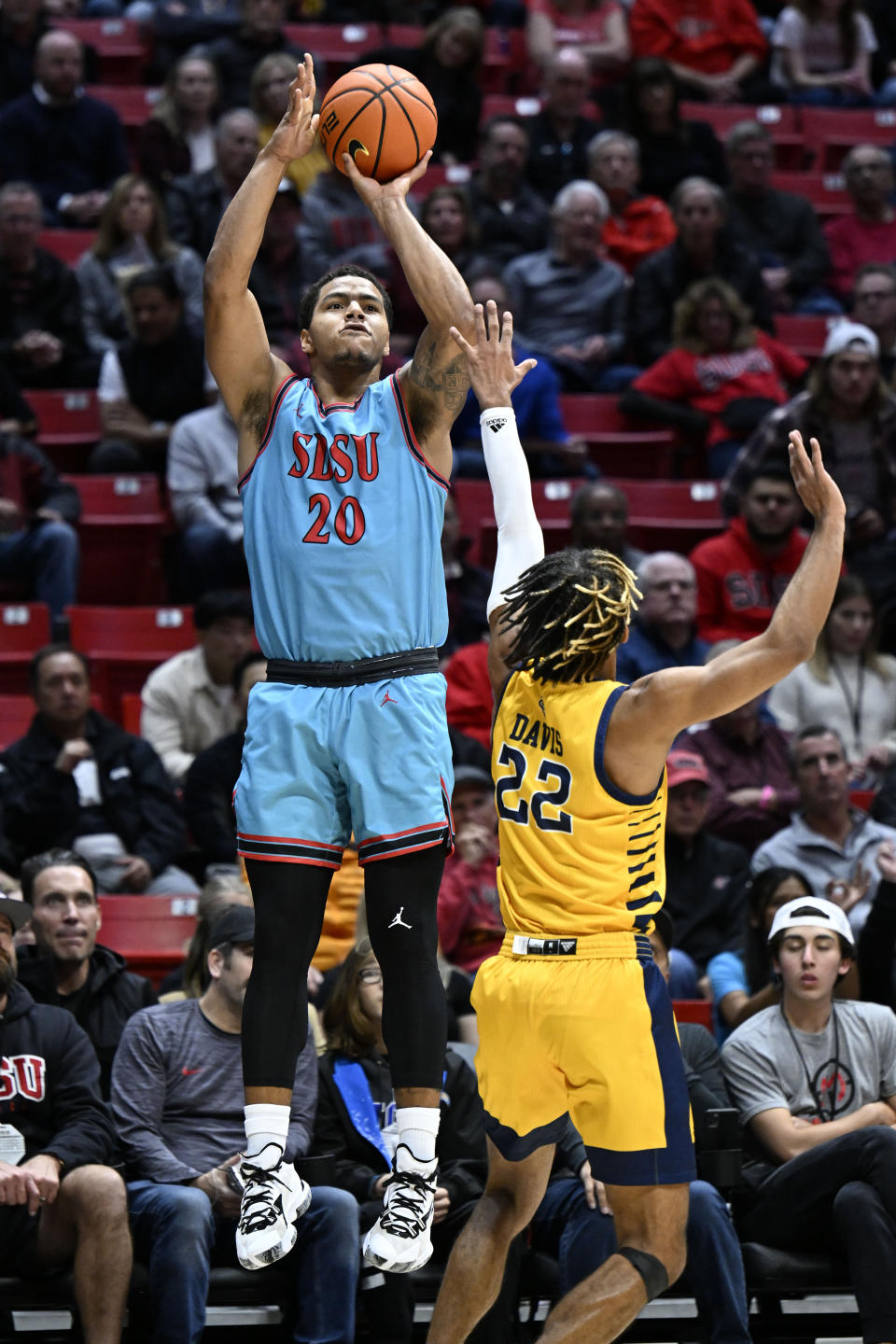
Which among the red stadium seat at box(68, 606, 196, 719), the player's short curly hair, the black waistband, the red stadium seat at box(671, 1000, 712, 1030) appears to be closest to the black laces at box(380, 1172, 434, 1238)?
the black waistband

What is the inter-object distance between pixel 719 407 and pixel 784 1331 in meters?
6.17

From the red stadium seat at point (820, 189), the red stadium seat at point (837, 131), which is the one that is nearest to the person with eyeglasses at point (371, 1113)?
the red stadium seat at point (820, 189)

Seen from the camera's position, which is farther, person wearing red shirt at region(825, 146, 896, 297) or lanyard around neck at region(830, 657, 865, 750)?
person wearing red shirt at region(825, 146, 896, 297)

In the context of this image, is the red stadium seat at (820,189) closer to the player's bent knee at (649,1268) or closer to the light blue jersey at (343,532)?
the light blue jersey at (343,532)

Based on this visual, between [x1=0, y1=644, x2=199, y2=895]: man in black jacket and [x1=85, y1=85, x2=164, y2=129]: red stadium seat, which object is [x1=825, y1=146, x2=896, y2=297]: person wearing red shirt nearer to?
[x1=85, y1=85, x2=164, y2=129]: red stadium seat

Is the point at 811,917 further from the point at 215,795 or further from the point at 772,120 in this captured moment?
the point at 772,120

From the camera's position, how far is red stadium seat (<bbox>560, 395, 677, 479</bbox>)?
38.4 ft

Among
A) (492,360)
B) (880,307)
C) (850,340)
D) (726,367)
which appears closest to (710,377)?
(726,367)

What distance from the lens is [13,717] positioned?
9453 mm

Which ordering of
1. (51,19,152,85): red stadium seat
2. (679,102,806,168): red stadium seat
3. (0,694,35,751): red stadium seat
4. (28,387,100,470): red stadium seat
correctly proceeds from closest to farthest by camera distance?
1. (0,694,35,751): red stadium seat
2. (28,387,100,470): red stadium seat
3. (51,19,152,85): red stadium seat
4. (679,102,806,168): red stadium seat

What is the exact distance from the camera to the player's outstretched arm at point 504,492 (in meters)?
5.30

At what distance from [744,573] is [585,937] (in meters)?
5.44

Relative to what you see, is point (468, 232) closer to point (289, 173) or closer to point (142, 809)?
point (289, 173)

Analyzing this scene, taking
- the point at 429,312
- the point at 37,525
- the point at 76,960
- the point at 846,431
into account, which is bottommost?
the point at 76,960
